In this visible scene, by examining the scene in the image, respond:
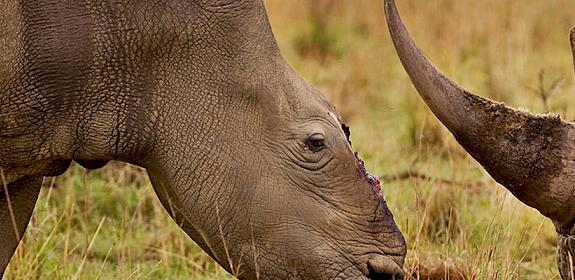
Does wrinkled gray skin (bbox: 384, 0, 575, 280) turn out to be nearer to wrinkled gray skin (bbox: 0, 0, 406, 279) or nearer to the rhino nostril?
wrinkled gray skin (bbox: 0, 0, 406, 279)

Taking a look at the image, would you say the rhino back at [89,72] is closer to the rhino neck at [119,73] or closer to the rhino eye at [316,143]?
the rhino neck at [119,73]

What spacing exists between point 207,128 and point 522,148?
1.26 metres

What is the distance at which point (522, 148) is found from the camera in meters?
5.29

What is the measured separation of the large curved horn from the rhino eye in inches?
16.2

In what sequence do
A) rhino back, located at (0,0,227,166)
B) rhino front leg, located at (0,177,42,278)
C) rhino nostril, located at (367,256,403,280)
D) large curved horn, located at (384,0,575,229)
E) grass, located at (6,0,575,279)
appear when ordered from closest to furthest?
rhino back, located at (0,0,227,166), rhino nostril, located at (367,256,403,280), large curved horn, located at (384,0,575,229), rhino front leg, located at (0,177,42,278), grass, located at (6,0,575,279)

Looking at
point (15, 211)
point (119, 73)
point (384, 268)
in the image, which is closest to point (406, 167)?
point (384, 268)

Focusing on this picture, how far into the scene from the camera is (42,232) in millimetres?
6785

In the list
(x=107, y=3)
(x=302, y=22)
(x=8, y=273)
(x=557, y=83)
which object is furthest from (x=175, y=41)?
(x=302, y=22)

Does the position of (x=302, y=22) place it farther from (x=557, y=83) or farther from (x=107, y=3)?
(x=107, y=3)

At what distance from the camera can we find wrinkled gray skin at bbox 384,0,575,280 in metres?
5.14

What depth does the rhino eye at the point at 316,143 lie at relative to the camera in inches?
Result: 197

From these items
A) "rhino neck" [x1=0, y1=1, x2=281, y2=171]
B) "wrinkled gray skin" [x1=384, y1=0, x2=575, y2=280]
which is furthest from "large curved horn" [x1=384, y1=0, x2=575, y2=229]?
"rhino neck" [x1=0, y1=1, x2=281, y2=171]

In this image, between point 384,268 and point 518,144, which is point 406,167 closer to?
point 518,144

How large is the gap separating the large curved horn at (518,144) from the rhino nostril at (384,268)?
0.57m
